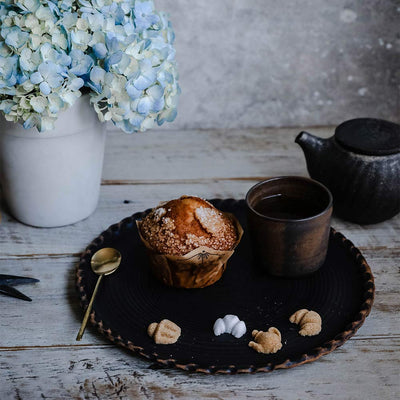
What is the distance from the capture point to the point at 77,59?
1.08 metres

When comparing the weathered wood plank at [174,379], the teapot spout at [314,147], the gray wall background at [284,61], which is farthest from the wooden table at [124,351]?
the gray wall background at [284,61]

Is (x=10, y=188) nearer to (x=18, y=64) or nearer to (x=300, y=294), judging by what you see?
(x=18, y=64)

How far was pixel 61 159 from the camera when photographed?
1235 millimetres

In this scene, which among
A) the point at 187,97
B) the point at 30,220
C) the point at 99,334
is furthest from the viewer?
the point at 187,97

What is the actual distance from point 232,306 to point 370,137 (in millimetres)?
494

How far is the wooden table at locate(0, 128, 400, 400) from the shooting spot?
919 mm

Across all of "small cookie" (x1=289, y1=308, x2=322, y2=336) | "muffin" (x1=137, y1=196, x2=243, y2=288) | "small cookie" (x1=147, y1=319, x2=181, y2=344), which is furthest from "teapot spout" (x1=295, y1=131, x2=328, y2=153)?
"small cookie" (x1=147, y1=319, x2=181, y2=344)

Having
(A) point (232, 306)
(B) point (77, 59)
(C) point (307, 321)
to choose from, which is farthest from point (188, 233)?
(B) point (77, 59)

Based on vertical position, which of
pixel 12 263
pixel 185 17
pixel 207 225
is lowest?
pixel 12 263

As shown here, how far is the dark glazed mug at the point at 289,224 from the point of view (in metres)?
1.06

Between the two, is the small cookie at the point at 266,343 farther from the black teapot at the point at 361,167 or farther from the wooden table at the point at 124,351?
the black teapot at the point at 361,167

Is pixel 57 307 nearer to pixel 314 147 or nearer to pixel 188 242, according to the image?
pixel 188 242

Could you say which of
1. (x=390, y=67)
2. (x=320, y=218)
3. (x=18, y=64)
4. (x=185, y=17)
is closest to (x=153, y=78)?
(x=18, y=64)

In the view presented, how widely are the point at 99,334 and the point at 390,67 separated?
3.99 ft
